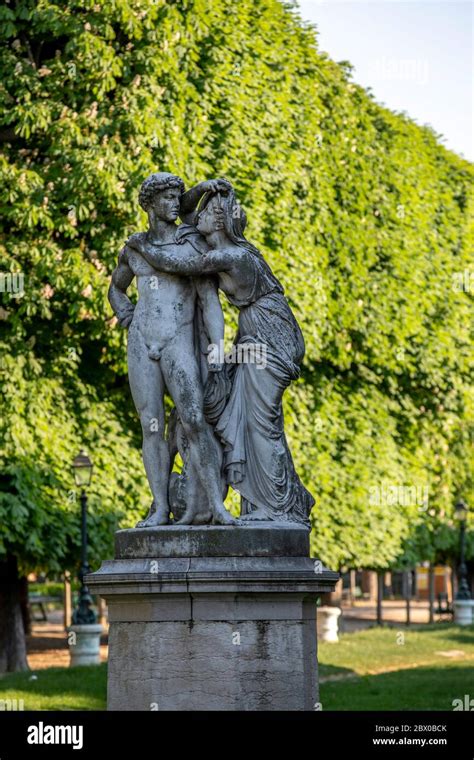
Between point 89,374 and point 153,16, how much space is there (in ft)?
19.2

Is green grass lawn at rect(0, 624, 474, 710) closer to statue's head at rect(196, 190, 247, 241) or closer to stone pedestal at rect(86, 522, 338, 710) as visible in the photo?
stone pedestal at rect(86, 522, 338, 710)

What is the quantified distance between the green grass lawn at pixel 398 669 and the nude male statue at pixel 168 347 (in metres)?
6.85

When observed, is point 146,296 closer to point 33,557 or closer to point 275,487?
point 275,487

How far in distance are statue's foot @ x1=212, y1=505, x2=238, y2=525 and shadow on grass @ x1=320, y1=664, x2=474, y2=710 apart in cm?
688

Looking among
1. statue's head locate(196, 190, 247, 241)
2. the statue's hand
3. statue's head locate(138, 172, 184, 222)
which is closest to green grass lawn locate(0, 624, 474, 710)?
the statue's hand

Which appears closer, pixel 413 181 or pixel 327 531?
pixel 327 531

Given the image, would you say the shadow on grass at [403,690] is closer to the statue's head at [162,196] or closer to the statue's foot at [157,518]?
the statue's foot at [157,518]

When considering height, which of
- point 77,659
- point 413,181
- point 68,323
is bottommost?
point 77,659

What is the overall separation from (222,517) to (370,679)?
36.4 ft

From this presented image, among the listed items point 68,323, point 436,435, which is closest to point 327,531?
point 436,435

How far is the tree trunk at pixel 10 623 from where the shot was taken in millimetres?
24109

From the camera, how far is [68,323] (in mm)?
22703

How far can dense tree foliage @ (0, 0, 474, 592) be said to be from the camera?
21812mm
